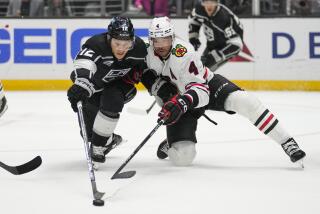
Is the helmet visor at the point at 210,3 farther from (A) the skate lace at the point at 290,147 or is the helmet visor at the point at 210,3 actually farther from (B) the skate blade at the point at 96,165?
(B) the skate blade at the point at 96,165

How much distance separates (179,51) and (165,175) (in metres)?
0.65

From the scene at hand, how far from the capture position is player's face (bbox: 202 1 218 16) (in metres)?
6.54

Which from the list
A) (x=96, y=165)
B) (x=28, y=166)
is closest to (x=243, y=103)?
(x=96, y=165)

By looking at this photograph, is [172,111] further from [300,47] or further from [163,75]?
[300,47]

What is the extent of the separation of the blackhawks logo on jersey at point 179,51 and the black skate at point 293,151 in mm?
708

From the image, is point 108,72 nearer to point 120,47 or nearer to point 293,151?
point 120,47

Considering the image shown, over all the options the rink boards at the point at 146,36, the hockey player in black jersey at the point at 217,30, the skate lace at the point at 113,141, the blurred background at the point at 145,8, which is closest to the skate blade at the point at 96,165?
the skate lace at the point at 113,141

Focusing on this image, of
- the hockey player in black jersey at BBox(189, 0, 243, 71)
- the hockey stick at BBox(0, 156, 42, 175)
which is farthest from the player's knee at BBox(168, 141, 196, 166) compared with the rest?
the hockey player in black jersey at BBox(189, 0, 243, 71)

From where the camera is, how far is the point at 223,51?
662 cm

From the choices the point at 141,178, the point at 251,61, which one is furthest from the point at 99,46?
the point at 251,61

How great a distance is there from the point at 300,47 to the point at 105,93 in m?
4.63

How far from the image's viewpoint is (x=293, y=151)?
346cm

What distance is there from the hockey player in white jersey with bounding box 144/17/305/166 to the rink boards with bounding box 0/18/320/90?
417cm

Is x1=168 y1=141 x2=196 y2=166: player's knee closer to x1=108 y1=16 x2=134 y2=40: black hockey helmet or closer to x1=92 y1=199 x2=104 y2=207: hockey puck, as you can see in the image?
x1=108 y1=16 x2=134 y2=40: black hockey helmet
